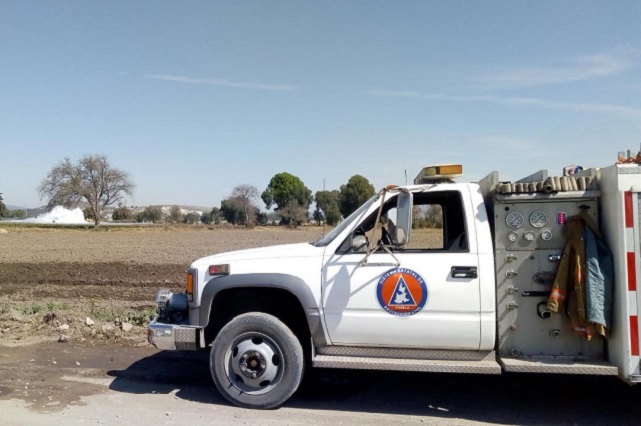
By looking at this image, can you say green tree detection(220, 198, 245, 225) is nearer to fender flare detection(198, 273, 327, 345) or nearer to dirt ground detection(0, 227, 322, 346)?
dirt ground detection(0, 227, 322, 346)

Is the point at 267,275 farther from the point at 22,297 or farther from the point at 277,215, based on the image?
the point at 277,215

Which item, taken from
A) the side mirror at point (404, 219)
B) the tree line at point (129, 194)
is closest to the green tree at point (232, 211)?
the tree line at point (129, 194)

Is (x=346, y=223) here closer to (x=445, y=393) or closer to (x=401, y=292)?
(x=401, y=292)

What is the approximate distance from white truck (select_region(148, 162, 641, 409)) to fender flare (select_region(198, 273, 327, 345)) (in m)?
0.01

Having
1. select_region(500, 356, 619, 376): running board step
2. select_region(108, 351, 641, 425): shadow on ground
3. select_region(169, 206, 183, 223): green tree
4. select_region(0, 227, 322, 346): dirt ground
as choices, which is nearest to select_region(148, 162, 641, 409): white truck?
select_region(500, 356, 619, 376): running board step

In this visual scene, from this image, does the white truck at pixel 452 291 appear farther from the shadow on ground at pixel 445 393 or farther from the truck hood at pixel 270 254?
the shadow on ground at pixel 445 393

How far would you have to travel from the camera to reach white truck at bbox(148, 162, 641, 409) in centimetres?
463

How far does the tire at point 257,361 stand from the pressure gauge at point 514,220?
7.66ft

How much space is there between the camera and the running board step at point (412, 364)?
4785mm

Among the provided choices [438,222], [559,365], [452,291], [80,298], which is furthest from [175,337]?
[80,298]

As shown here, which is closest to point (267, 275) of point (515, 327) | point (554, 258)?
point (515, 327)

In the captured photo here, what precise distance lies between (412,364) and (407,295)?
64 cm

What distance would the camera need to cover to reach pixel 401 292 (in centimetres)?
496

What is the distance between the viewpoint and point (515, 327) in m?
4.89
